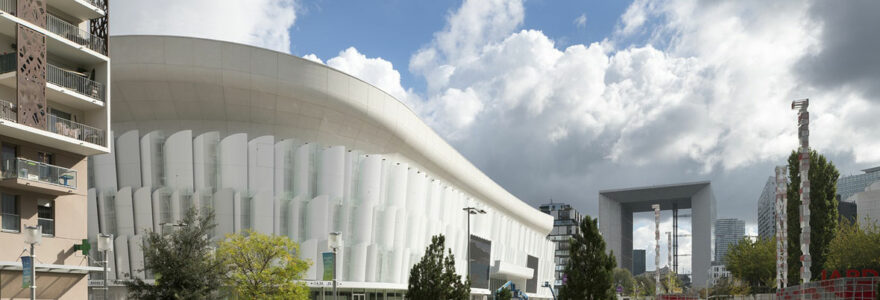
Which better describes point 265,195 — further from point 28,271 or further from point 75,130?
point 28,271

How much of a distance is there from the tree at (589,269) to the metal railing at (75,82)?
866 inches

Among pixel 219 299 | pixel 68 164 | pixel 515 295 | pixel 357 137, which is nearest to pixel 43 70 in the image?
pixel 68 164

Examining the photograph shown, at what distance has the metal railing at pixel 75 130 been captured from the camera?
32.7 m

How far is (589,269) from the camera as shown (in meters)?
31.9

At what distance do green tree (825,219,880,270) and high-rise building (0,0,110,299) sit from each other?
50508 millimetres

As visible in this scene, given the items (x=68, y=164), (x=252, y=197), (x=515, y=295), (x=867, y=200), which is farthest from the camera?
(x=867, y=200)

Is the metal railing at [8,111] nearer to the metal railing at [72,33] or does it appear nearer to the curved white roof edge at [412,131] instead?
the metal railing at [72,33]

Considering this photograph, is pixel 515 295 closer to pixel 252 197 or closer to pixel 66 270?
pixel 252 197

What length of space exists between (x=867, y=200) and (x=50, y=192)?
3993 inches

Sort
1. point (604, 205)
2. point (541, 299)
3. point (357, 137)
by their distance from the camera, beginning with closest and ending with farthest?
point (357, 137)
point (541, 299)
point (604, 205)

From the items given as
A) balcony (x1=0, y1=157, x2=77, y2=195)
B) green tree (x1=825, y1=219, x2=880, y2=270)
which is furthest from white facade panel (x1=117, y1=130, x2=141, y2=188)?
green tree (x1=825, y1=219, x2=880, y2=270)

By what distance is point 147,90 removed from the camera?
55.5 metres

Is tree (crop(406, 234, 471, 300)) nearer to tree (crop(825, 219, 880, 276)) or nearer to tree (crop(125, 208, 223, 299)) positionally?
tree (crop(125, 208, 223, 299))

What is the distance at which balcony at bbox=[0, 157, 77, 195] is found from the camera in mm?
30266
